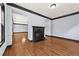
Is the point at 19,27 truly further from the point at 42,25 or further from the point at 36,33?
the point at 36,33

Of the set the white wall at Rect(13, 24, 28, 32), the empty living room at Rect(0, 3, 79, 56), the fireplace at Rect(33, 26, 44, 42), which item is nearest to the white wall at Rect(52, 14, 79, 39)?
the empty living room at Rect(0, 3, 79, 56)

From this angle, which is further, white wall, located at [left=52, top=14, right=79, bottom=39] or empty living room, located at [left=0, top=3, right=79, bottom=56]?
white wall, located at [left=52, top=14, right=79, bottom=39]

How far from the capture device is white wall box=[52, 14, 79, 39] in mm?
4996

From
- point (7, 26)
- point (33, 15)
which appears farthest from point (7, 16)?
point (33, 15)

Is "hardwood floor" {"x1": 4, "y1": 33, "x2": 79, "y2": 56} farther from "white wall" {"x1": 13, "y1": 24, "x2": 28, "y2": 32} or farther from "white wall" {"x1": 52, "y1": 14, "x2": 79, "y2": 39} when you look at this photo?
"white wall" {"x1": 13, "y1": 24, "x2": 28, "y2": 32}

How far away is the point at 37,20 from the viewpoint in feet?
16.8

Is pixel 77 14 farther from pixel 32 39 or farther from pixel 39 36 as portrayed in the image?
pixel 32 39

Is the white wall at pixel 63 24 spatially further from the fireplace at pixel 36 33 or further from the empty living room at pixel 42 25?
the fireplace at pixel 36 33

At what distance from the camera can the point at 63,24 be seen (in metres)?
6.02

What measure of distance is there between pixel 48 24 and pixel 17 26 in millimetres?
5815

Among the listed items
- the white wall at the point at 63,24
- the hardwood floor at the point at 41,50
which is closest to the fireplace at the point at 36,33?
the hardwood floor at the point at 41,50

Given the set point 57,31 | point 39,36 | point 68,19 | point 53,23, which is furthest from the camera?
point 53,23

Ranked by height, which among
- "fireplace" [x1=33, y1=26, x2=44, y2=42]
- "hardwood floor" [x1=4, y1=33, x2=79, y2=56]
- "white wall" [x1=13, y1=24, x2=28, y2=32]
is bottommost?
"hardwood floor" [x1=4, y1=33, x2=79, y2=56]

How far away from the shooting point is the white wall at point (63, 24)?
16.4 ft
